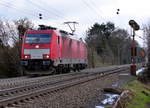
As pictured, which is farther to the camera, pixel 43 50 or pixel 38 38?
pixel 38 38

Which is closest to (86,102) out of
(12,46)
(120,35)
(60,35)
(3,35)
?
(60,35)

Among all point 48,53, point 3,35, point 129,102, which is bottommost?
point 129,102

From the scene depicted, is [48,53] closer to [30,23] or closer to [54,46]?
[54,46]

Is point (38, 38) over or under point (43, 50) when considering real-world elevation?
over

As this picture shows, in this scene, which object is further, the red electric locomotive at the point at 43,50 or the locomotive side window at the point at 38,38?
the locomotive side window at the point at 38,38

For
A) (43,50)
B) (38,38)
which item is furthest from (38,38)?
(43,50)

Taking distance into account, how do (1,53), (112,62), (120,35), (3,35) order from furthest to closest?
(120,35) < (112,62) < (3,35) < (1,53)

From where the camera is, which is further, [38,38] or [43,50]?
[38,38]

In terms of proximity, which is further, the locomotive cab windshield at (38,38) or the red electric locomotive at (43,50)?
the locomotive cab windshield at (38,38)

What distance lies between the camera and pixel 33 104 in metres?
11.7

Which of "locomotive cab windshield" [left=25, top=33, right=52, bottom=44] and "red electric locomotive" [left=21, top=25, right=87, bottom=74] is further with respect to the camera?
"locomotive cab windshield" [left=25, top=33, right=52, bottom=44]

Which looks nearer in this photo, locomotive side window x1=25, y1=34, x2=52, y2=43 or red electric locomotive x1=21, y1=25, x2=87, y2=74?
red electric locomotive x1=21, y1=25, x2=87, y2=74

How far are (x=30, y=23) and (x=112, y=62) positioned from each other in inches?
2159

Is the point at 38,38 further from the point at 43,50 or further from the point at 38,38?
the point at 43,50
